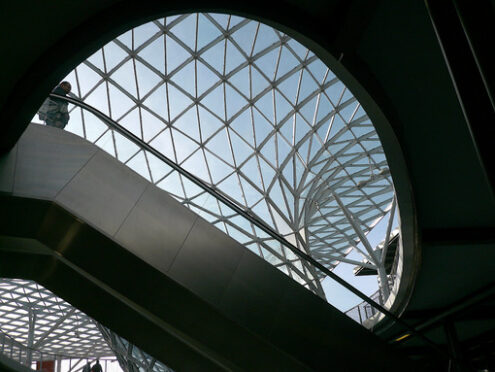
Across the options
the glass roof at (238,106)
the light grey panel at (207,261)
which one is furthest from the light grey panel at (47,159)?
the glass roof at (238,106)

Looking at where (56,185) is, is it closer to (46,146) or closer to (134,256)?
(46,146)

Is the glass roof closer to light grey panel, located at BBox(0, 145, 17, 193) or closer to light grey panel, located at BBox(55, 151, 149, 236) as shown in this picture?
light grey panel, located at BBox(55, 151, 149, 236)

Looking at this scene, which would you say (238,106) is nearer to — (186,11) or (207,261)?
(207,261)

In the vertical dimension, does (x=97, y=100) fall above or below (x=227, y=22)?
below

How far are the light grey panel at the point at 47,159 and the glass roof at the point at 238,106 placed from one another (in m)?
21.0

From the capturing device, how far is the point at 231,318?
8844mm

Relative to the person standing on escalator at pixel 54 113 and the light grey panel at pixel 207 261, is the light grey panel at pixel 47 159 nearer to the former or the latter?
the person standing on escalator at pixel 54 113

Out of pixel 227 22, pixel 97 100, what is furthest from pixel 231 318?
pixel 97 100

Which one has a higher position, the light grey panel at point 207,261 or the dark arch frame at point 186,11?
the dark arch frame at point 186,11

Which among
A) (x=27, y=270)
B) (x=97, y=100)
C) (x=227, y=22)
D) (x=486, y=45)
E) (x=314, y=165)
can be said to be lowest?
(x=27, y=270)

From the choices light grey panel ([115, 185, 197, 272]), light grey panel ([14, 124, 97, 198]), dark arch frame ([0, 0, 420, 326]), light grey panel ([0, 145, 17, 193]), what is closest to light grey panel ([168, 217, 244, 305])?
light grey panel ([115, 185, 197, 272])

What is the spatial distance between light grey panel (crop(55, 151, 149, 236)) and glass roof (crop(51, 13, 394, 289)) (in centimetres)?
2143

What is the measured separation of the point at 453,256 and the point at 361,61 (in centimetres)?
884

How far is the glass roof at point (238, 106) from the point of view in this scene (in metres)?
29.5
